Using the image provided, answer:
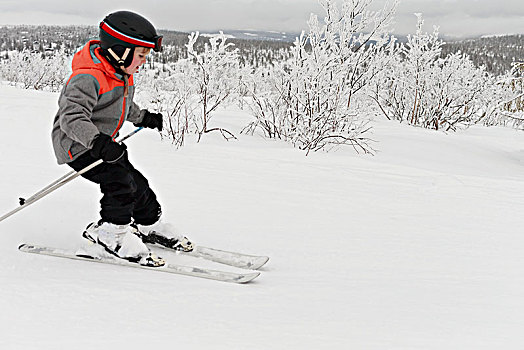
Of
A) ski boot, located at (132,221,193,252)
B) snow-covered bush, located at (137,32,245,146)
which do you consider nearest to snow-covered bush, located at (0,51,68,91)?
snow-covered bush, located at (137,32,245,146)

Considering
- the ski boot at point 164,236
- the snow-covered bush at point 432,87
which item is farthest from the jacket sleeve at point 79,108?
the snow-covered bush at point 432,87

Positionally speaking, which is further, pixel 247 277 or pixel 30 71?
pixel 30 71

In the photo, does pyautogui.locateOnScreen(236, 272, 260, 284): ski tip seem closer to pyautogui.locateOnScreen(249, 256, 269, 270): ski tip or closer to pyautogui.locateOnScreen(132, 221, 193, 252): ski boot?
pyautogui.locateOnScreen(249, 256, 269, 270): ski tip

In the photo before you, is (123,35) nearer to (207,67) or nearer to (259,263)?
(259,263)

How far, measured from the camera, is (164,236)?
259 centimetres

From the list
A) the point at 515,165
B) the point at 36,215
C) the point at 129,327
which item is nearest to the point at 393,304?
the point at 129,327

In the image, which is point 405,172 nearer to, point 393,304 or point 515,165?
point 515,165

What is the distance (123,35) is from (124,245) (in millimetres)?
987

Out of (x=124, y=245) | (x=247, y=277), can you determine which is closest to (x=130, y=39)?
(x=124, y=245)

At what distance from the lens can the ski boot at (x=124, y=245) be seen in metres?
2.27

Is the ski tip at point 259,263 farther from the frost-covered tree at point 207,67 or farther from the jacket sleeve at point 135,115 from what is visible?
the frost-covered tree at point 207,67

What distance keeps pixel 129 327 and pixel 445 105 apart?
8.03m

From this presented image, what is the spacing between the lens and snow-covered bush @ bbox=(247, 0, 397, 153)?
18.1 feet

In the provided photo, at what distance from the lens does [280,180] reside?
404cm
